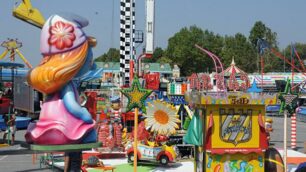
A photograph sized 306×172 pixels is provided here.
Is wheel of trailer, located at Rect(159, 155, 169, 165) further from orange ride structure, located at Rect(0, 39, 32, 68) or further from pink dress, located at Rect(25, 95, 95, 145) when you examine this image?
orange ride structure, located at Rect(0, 39, 32, 68)

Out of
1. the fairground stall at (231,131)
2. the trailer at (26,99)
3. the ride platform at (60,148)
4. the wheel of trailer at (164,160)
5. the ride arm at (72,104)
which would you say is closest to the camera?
the ride platform at (60,148)

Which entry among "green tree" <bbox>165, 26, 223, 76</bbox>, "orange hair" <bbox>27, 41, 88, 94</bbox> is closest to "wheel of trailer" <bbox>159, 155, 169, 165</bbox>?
"orange hair" <bbox>27, 41, 88, 94</bbox>

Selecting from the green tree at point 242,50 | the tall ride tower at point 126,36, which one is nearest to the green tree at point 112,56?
the green tree at point 242,50

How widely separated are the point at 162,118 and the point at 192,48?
55.9m

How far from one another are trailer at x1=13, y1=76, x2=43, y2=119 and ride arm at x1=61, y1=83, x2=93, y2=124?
18.0 meters

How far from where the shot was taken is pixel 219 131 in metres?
10.1

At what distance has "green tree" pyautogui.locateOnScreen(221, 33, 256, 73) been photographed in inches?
2694

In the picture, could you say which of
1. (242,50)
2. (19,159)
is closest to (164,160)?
(19,159)

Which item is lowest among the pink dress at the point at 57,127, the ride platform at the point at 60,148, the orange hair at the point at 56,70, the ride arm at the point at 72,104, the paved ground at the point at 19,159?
the paved ground at the point at 19,159

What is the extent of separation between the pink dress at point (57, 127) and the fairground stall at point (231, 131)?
10.4ft

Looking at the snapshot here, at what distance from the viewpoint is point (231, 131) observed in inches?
400

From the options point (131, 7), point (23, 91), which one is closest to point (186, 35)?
point (23, 91)

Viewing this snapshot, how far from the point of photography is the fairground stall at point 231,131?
1009 cm

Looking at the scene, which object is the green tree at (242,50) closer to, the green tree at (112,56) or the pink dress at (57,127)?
the green tree at (112,56)
